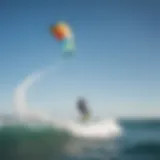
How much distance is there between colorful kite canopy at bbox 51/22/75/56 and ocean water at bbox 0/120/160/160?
1.45 ft

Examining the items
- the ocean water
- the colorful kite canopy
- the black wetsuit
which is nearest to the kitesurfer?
the black wetsuit

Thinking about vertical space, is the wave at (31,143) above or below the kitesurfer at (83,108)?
below

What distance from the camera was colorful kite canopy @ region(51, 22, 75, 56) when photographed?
1695mm

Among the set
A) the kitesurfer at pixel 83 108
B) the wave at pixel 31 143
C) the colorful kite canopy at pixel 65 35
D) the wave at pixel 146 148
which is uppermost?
the colorful kite canopy at pixel 65 35

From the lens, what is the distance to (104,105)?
172cm

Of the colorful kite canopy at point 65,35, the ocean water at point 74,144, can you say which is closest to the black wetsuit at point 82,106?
the ocean water at point 74,144

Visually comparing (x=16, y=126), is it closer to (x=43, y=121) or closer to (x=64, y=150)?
(x=43, y=121)

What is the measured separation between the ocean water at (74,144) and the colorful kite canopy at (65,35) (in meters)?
0.44

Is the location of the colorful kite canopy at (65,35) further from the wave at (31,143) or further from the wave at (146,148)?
the wave at (146,148)

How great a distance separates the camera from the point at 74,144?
1.72 m

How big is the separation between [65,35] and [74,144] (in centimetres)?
60

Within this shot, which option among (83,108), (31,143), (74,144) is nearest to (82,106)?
(83,108)

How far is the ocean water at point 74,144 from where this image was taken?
169 cm

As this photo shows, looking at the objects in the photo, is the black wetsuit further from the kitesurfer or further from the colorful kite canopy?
the colorful kite canopy
